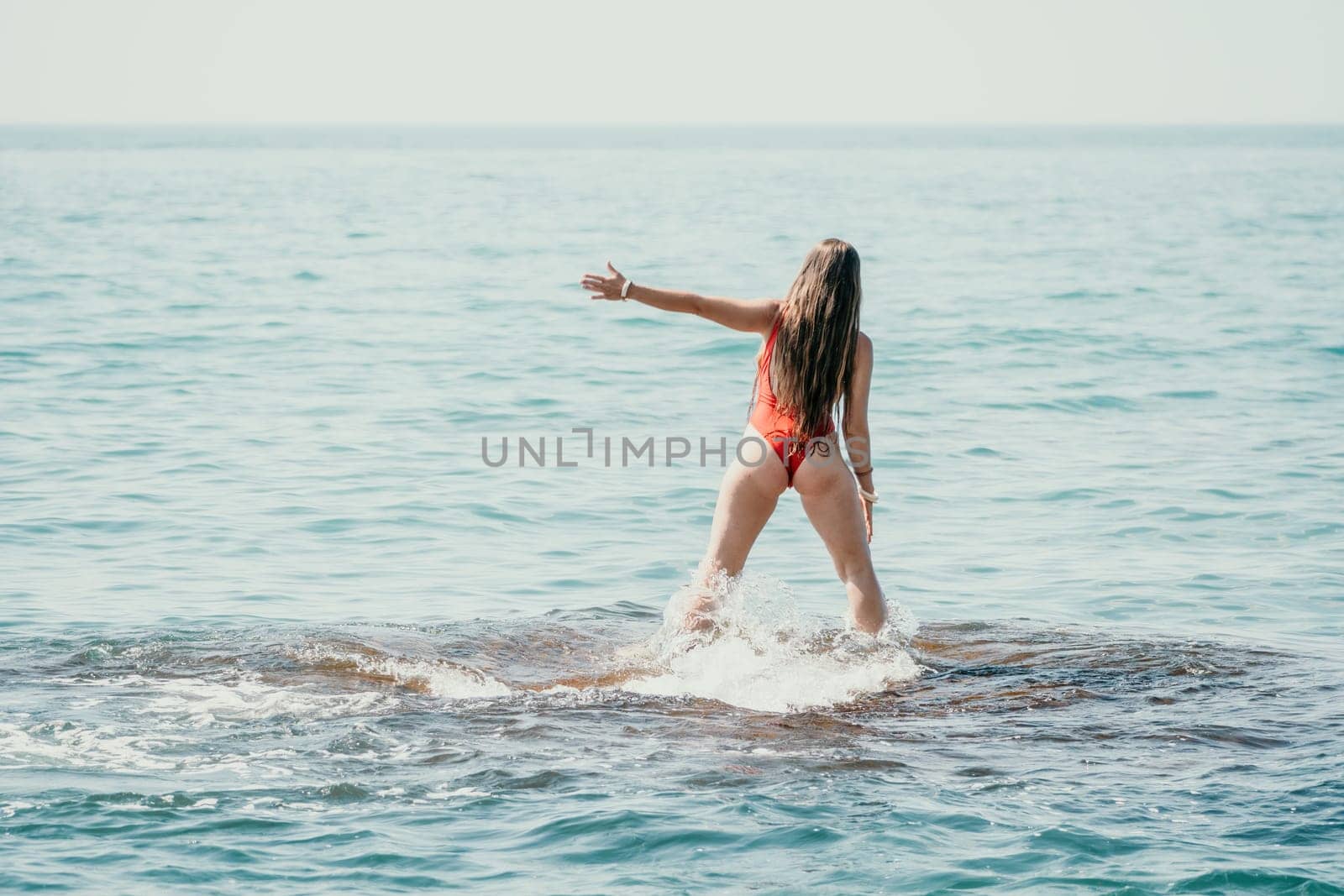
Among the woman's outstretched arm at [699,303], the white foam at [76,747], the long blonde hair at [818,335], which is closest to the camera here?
the white foam at [76,747]

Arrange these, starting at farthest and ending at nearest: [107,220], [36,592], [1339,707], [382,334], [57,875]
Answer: [107,220], [382,334], [36,592], [1339,707], [57,875]

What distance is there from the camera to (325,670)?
708 cm

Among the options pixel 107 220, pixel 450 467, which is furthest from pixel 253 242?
pixel 450 467

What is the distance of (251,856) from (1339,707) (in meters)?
4.92

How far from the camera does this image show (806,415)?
6625 millimetres

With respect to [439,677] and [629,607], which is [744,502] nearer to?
[439,677]

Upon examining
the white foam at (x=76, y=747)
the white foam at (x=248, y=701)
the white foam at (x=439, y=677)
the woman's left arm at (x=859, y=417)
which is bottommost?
the white foam at (x=439, y=677)

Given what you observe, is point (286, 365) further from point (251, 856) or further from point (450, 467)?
point (251, 856)

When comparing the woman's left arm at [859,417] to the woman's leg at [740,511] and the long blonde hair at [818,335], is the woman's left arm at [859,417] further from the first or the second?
the woman's leg at [740,511]

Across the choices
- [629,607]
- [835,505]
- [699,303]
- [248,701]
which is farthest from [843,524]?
[248,701]

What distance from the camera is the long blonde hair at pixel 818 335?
6.46 m

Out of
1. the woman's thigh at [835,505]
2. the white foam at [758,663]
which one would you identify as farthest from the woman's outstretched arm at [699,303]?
the white foam at [758,663]

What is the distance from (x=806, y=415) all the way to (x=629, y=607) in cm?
266

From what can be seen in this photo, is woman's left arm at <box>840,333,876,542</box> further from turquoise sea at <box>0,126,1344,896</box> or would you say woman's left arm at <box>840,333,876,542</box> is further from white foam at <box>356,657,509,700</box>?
white foam at <box>356,657,509,700</box>
